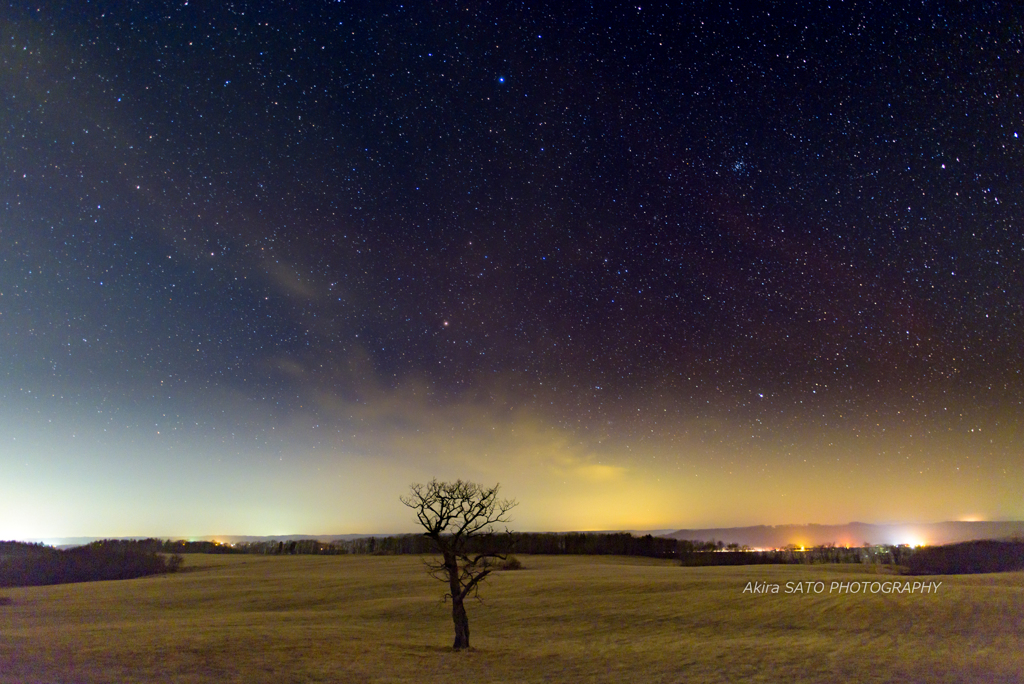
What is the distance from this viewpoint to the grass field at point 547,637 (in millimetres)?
19359

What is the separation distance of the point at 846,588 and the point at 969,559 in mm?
62993

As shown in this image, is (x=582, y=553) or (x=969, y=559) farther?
(x=582, y=553)

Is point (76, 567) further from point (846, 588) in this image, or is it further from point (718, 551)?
point (718, 551)

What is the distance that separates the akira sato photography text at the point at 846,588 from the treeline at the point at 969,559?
3879 centimetres

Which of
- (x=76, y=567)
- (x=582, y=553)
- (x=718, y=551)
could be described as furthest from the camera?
(x=718, y=551)

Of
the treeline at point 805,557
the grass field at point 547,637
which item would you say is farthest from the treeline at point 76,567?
the treeline at point 805,557

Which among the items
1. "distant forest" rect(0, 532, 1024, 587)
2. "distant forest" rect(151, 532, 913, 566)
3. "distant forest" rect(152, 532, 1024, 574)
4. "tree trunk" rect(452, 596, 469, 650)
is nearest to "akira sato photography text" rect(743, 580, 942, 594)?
"distant forest" rect(0, 532, 1024, 587)

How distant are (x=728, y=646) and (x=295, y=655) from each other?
691 inches

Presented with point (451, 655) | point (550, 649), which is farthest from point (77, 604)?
point (550, 649)

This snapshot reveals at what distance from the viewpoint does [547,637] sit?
94.5 feet

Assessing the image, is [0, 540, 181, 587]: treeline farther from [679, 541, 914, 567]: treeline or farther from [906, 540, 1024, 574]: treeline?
[906, 540, 1024, 574]: treeline

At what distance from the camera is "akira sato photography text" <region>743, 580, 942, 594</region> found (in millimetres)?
38531

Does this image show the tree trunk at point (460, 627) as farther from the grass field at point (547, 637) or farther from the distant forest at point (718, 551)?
the distant forest at point (718, 551)

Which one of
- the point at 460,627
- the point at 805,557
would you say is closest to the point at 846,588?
the point at 460,627
